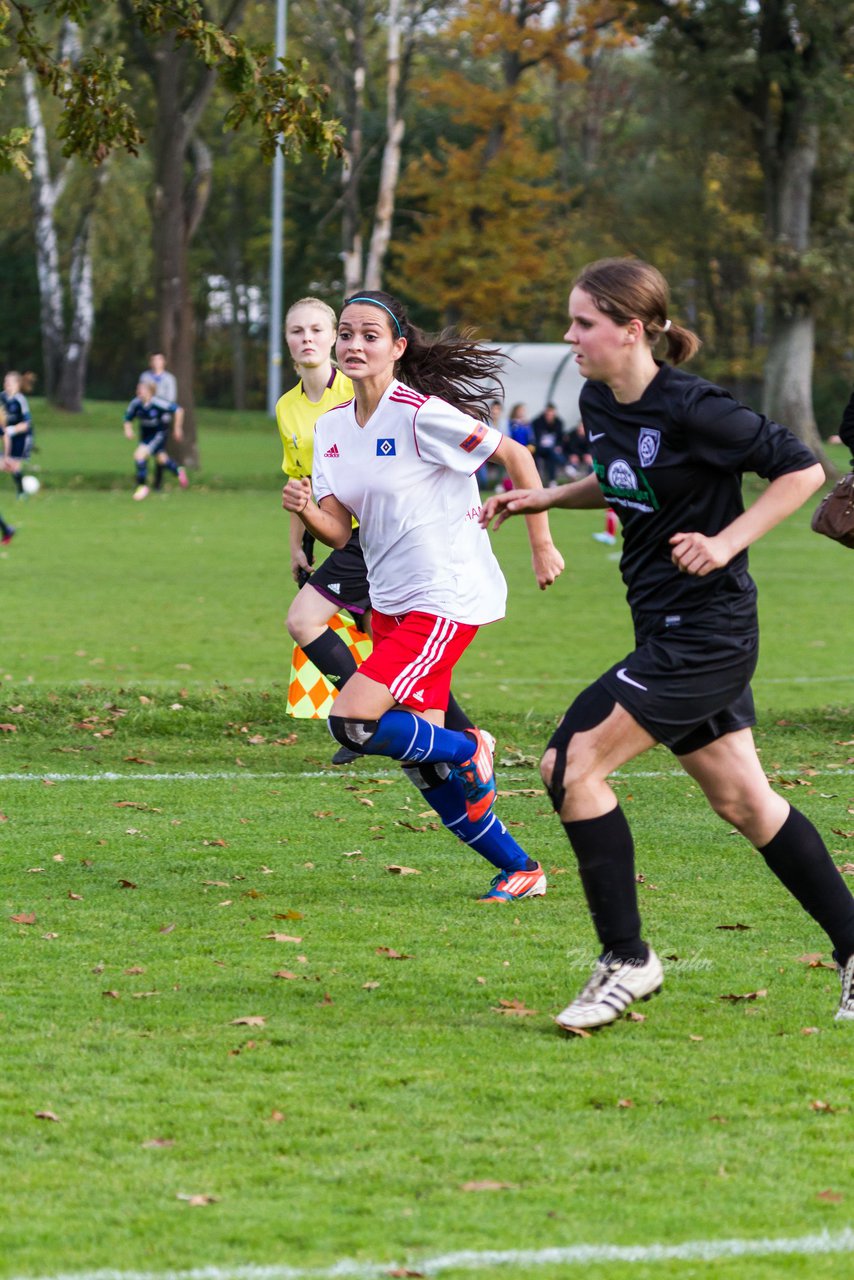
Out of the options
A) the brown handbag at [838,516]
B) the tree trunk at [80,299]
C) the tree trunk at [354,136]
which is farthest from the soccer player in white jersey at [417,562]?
the tree trunk at [80,299]

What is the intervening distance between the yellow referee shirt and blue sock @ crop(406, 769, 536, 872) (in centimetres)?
288

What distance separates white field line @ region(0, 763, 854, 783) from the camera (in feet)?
28.0

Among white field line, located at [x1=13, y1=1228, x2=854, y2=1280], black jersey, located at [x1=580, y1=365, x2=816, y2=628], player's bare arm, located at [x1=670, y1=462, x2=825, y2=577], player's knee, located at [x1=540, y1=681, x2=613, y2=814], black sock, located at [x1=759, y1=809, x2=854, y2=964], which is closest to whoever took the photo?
white field line, located at [x1=13, y1=1228, x2=854, y2=1280]

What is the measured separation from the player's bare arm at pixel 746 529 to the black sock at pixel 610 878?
0.73 m

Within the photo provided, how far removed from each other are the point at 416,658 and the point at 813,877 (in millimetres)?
1816

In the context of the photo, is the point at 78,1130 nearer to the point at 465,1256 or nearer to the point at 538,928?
the point at 465,1256

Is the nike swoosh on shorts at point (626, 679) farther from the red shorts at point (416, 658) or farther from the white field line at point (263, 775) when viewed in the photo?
the white field line at point (263, 775)

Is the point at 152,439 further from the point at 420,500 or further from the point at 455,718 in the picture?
the point at 420,500

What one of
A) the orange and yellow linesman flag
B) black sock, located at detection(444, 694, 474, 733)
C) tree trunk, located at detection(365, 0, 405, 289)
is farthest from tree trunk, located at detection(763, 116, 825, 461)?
black sock, located at detection(444, 694, 474, 733)

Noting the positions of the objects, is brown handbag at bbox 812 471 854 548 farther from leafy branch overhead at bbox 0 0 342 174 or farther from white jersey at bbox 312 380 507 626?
leafy branch overhead at bbox 0 0 342 174

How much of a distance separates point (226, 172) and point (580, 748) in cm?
6046

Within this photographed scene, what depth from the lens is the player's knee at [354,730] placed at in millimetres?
5910

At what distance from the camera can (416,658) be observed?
6.07m

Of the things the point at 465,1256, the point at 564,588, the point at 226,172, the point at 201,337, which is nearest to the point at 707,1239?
the point at 465,1256
